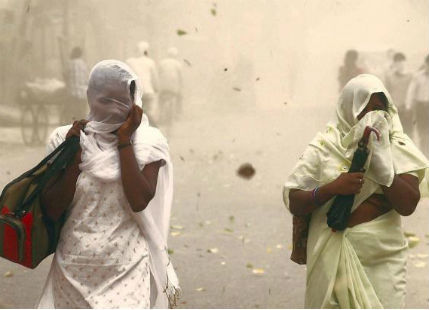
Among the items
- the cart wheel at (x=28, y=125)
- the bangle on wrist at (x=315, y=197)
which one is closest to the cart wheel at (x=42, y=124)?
the cart wheel at (x=28, y=125)

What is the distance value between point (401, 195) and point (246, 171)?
304 cm

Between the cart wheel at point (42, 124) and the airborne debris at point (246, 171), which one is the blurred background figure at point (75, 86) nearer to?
the cart wheel at point (42, 124)

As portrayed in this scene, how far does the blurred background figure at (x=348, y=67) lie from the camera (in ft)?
23.0

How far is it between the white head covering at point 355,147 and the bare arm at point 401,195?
1.6 inches

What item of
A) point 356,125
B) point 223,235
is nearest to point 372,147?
point 356,125

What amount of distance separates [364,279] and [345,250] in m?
0.16

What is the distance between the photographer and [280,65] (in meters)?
6.94

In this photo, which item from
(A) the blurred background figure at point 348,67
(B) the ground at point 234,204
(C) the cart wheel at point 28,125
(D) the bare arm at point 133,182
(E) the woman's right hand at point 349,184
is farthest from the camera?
(A) the blurred background figure at point 348,67

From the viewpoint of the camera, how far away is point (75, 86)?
689cm

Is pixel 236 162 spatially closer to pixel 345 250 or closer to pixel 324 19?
pixel 324 19

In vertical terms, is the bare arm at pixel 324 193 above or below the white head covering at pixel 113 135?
below

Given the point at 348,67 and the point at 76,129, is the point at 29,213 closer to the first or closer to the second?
the point at 76,129

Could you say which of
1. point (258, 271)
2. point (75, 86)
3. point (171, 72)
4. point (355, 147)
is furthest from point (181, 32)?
point (355, 147)

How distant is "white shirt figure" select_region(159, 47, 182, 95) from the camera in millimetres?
6898
